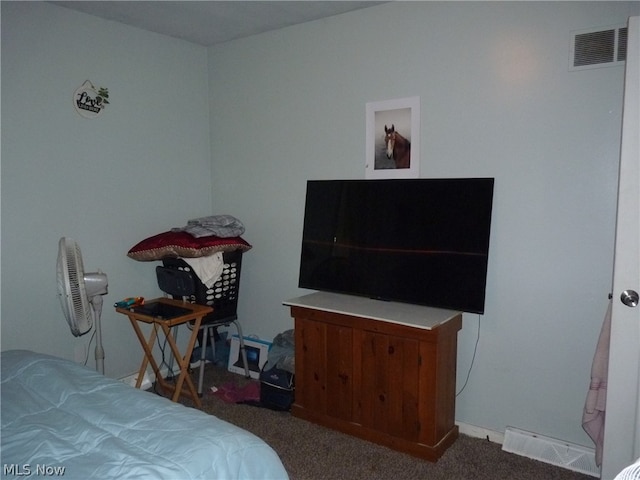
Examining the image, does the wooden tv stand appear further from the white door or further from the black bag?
the white door

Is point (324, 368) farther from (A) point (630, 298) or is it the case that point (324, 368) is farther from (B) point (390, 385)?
(A) point (630, 298)

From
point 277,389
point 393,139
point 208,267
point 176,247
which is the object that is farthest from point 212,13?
point 277,389

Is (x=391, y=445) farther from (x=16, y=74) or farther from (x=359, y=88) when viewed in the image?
(x=16, y=74)

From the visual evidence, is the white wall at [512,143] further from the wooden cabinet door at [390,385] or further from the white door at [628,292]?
the wooden cabinet door at [390,385]

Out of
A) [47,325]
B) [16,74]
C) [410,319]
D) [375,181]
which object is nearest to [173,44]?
[16,74]

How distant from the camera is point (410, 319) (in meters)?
2.61

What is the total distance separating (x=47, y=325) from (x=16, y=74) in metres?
1.54

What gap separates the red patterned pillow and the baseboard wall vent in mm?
2145

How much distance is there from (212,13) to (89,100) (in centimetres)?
100

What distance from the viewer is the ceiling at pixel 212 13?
10.1ft

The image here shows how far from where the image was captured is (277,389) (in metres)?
3.17

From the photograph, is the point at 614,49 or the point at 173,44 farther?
the point at 173,44

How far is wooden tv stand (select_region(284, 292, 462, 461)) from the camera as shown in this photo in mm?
2578

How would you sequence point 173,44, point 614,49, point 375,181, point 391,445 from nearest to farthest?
point 614,49 < point 391,445 < point 375,181 < point 173,44
